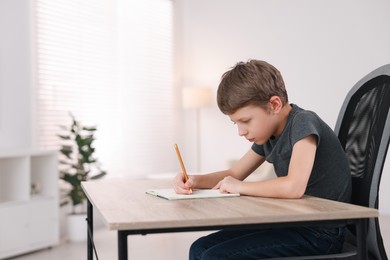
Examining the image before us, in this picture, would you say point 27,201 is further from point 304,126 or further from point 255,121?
point 304,126

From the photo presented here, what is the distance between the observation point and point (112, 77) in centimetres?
A: 557

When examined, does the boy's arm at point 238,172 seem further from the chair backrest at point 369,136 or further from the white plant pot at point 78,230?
the white plant pot at point 78,230

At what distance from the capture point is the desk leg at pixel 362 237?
1212mm

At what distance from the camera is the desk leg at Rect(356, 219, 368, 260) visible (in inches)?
47.7

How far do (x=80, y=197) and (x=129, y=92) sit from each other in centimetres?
153

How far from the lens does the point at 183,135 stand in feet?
21.7

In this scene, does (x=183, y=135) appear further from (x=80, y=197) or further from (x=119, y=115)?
(x=80, y=197)

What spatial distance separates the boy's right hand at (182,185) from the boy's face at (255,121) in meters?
0.22

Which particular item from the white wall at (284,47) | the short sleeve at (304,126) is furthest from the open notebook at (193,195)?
the white wall at (284,47)

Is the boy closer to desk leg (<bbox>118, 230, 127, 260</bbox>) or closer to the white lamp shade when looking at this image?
desk leg (<bbox>118, 230, 127, 260</bbox>)

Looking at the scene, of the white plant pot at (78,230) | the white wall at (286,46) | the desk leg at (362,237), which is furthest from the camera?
the white wall at (286,46)

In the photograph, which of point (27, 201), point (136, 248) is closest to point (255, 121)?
point (136, 248)

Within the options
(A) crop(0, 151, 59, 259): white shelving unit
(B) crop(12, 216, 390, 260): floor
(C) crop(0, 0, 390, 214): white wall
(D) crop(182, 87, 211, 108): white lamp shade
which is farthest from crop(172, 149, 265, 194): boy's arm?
(D) crop(182, 87, 211, 108): white lamp shade

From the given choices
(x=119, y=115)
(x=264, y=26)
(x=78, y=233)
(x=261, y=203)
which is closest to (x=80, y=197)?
(x=78, y=233)
